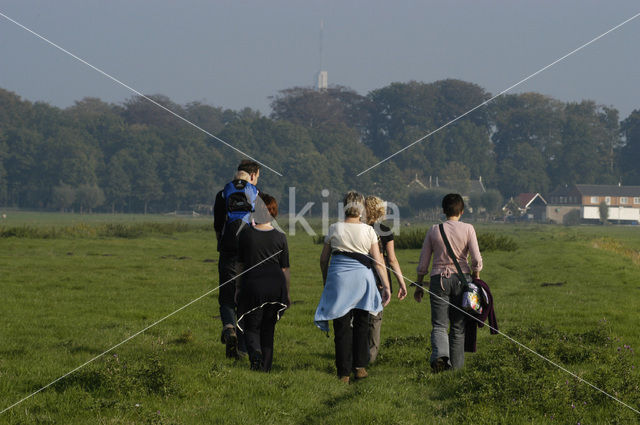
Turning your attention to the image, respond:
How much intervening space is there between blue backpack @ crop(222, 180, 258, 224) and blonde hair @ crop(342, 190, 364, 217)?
1.20m

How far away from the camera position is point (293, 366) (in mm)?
9367

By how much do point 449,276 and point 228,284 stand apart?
273 cm

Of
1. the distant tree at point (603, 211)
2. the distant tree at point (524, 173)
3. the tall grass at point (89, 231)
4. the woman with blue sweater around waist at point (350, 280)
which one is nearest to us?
the woman with blue sweater around waist at point (350, 280)

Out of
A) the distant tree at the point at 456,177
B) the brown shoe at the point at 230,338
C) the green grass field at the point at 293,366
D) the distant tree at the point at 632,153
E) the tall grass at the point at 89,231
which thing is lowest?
the green grass field at the point at 293,366

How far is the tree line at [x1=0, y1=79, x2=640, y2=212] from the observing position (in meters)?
125

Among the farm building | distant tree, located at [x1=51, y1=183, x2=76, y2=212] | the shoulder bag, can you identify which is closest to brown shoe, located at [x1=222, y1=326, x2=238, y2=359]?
the shoulder bag

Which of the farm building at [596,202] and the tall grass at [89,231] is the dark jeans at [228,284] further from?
the farm building at [596,202]

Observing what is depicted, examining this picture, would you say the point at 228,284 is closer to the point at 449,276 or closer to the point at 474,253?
the point at 449,276

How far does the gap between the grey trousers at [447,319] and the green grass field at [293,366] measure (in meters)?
0.27

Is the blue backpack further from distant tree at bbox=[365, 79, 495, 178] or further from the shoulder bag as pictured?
distant tree at bbox=[365, 79, 495, 178]

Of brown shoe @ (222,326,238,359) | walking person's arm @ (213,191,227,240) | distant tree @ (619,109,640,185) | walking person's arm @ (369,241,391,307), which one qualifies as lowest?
brown shoe @ (222,326,238,359)

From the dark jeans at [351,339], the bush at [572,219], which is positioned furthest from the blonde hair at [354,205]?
the bush at [572,219]

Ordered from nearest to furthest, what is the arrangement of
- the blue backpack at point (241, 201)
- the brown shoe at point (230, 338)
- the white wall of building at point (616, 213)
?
the blue backpack at point (241, 201), the brown shoe at point (230, 338), the white wall of building at point (616, 213)

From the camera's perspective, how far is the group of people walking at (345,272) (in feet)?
27.3
